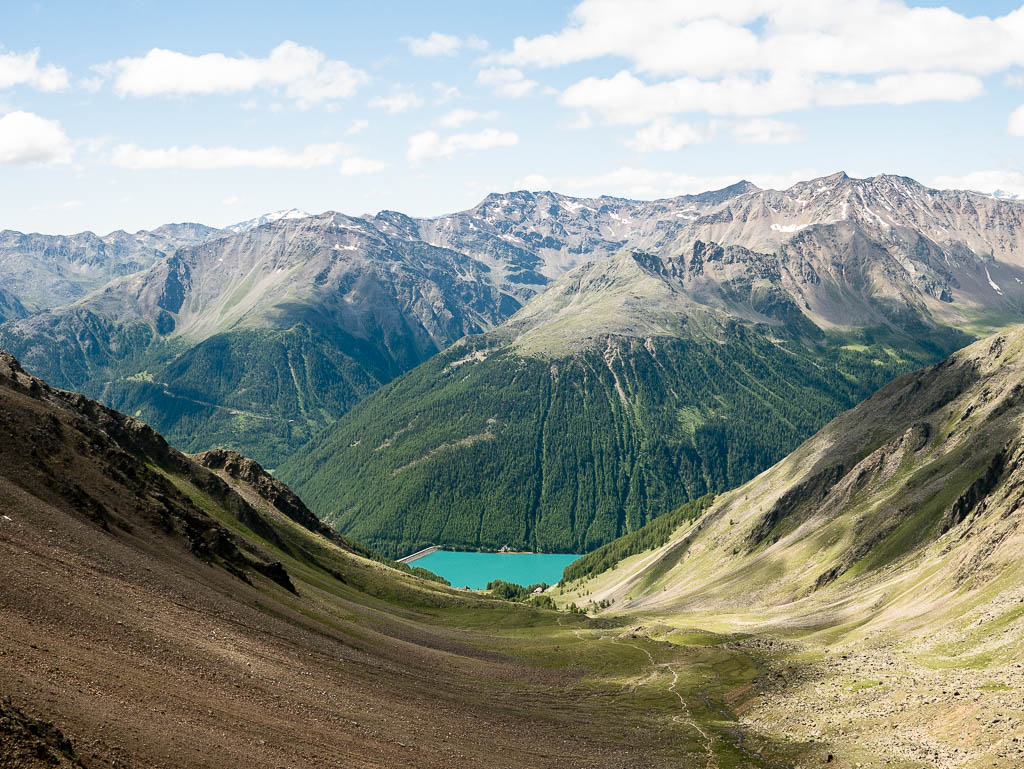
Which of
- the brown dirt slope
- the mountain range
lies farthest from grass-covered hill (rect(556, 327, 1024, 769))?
the brown dirt slope

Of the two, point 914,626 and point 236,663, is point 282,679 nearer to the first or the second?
point 236,663

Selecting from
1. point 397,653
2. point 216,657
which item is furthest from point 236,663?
point 397,653

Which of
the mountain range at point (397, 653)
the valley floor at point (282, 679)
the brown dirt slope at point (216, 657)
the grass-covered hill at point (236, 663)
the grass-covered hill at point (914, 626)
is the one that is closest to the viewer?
the grass-covered hill at point (236, 663)

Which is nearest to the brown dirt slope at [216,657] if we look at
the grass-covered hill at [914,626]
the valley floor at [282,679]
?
the valley floor at [282,679]

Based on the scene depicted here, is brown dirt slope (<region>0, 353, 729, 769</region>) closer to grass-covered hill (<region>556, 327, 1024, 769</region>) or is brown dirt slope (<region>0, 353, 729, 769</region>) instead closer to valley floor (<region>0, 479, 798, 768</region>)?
valley floor (<region>0, 479, 798, 768</region>)

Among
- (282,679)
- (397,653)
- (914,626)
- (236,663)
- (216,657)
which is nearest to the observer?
(216,657)

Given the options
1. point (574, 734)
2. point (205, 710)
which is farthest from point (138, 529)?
point (574, 734)

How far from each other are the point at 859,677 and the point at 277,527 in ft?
409

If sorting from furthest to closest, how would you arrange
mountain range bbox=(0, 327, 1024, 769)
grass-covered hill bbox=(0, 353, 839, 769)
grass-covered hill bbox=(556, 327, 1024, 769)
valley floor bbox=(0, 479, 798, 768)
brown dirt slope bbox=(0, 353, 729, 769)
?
grass-covered hill bbox=(556, 327, 1024, 769), mountain range bbox=(0, 327, 1024, 769), brown dirt slope bbox=(0, 353, 729, 769), valley floor bbox=(0, 479, 798, 768), grass-covered hill bbox=(0, 353, 839, 769)

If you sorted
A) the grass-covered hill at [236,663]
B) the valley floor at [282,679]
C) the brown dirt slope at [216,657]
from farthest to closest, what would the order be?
1. the brown dirt slope at [216,657]
2. the valley floor at [282,679]
3. the grass-covered hill at [236,663]

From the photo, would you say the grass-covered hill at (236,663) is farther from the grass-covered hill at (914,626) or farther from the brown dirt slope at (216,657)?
the grass-covered hill at (914,626)

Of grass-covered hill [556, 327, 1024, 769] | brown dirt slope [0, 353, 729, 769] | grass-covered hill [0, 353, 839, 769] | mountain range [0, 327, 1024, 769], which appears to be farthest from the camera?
grass-covered hill [556, 327, 1024, 769]

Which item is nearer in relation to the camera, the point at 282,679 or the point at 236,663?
the point at 236,663

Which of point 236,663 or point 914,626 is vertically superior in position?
point 236,663
